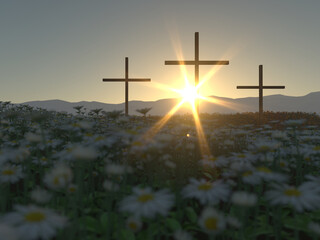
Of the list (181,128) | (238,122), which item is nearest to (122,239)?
(181,128)

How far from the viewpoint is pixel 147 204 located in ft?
6.28

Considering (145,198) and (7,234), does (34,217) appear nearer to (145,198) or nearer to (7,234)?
(7,234)

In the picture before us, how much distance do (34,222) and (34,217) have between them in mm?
48

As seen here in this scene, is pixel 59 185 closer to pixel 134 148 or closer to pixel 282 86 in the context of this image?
pixel 134 148

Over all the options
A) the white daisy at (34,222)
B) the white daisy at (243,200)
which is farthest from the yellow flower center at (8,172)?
the white daisy at (243,200)

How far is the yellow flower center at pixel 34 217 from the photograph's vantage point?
1.58m

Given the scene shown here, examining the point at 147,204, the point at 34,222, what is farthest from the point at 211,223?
the point at 34,222

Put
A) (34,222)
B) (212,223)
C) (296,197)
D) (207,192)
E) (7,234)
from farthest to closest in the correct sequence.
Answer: (207,192) → (296,197) → (212,223) → (34,222) → (7,234)

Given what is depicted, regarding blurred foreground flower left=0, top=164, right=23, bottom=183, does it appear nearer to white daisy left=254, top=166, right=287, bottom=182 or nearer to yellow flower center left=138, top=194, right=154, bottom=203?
yellow flower center left=138, top=194, right=154, bottom=203

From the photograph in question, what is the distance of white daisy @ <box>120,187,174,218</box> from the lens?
181 centimetres

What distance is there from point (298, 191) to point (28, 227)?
1890 mm

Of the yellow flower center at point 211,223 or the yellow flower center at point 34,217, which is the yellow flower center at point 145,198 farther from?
the yellow flower center at point 34,217

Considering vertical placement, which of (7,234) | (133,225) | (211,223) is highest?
(7,234)

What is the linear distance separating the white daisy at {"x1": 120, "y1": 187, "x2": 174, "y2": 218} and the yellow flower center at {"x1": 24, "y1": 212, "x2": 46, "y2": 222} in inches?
19.3
